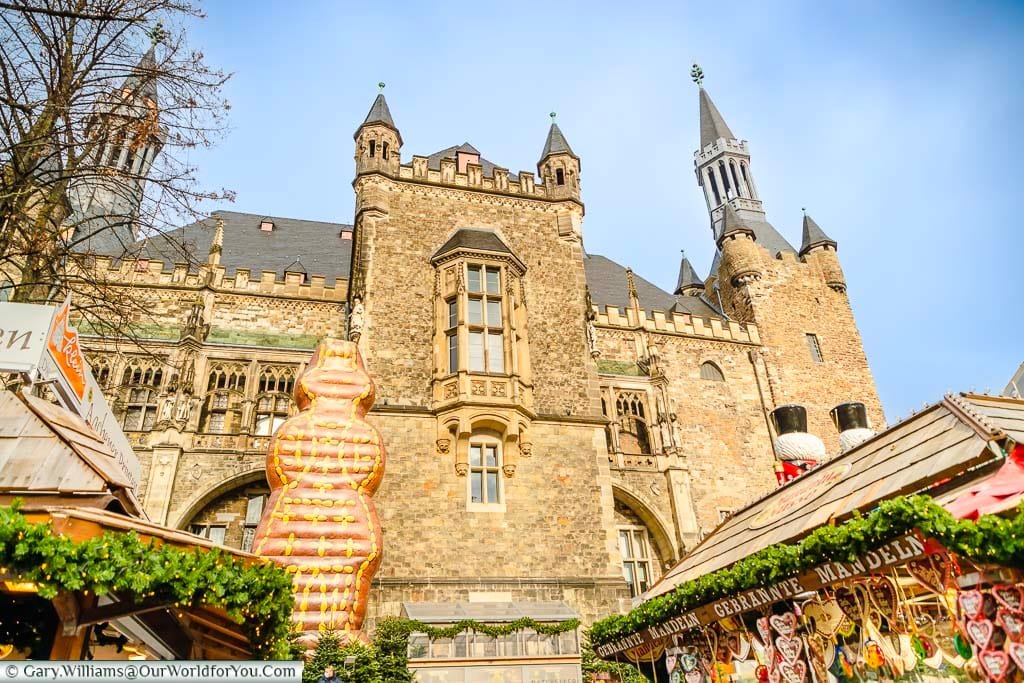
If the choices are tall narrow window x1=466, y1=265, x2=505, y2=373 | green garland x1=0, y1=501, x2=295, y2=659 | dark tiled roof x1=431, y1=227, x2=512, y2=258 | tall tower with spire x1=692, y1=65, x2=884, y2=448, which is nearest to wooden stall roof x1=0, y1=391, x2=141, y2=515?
green garland x1=0, y1=501, x2=295, y2=659

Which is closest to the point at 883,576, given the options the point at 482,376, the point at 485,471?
the point at 485,471

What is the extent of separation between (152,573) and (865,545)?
4.95 m

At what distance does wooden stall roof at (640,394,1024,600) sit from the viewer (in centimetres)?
558

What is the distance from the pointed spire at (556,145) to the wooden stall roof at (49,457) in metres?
13.5

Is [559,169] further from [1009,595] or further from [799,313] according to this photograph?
[1009,595]

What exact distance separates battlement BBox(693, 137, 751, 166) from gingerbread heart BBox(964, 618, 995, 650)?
1425 inches

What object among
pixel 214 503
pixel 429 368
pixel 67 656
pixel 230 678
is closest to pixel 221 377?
pixel 214 503

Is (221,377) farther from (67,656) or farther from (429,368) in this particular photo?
(67,656)

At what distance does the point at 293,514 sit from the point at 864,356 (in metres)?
22.0

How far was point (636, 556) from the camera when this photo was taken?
18109mm

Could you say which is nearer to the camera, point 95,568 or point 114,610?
point 95,568

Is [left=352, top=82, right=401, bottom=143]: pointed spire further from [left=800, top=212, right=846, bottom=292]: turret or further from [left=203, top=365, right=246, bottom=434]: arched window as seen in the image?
[left=800, top=212, right=846, bottom=292]: turret

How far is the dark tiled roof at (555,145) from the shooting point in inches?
701

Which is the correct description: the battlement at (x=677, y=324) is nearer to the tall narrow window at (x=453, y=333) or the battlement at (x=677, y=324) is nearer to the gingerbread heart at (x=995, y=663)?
the tall narrow window at (x=453, y=333)
